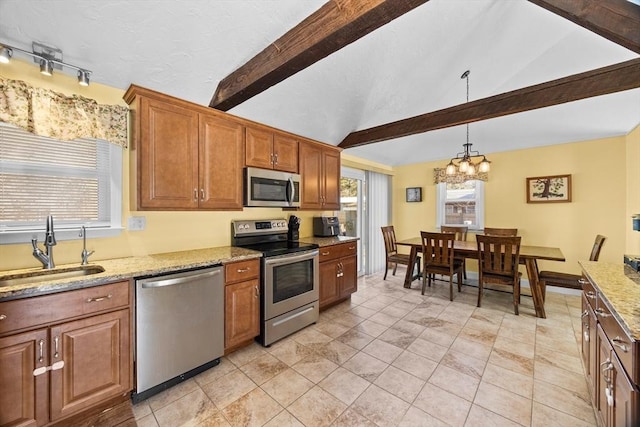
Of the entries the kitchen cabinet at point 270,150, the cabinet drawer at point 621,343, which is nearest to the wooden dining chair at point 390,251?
the kitchen cabinet at point 270,150

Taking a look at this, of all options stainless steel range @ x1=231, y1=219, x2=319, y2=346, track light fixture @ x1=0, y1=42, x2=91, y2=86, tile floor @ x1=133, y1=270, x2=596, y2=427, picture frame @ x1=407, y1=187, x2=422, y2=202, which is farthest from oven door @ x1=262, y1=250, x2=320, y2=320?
picture frame @ x1=407, y1=187, x2=422, y2=202

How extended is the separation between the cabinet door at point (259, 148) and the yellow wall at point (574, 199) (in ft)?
13.2

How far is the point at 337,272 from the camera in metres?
3.33

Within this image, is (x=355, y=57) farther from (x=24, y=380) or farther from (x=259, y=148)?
(x=24, y=380)

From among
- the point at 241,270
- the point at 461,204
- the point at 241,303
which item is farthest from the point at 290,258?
the point at 461,204

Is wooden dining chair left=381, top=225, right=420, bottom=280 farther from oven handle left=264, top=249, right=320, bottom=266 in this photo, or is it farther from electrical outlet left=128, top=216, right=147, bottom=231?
electrical outlet left=128, top=216, right=147, bottom=231

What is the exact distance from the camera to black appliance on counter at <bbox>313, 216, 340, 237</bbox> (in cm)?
373

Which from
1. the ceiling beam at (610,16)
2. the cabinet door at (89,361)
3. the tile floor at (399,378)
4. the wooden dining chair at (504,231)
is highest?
the ceiling beam at (610,16)

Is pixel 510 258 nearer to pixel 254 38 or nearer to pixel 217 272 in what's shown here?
pixel 217 272

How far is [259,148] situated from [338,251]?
1.60 m

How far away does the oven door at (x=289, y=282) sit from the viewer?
2.42m

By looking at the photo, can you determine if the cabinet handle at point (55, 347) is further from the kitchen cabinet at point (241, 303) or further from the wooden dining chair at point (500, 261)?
the wooden dining chair at point (500, 261)

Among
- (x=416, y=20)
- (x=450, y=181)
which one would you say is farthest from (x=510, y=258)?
(x=416, y=20)

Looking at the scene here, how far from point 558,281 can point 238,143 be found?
13.4ft
